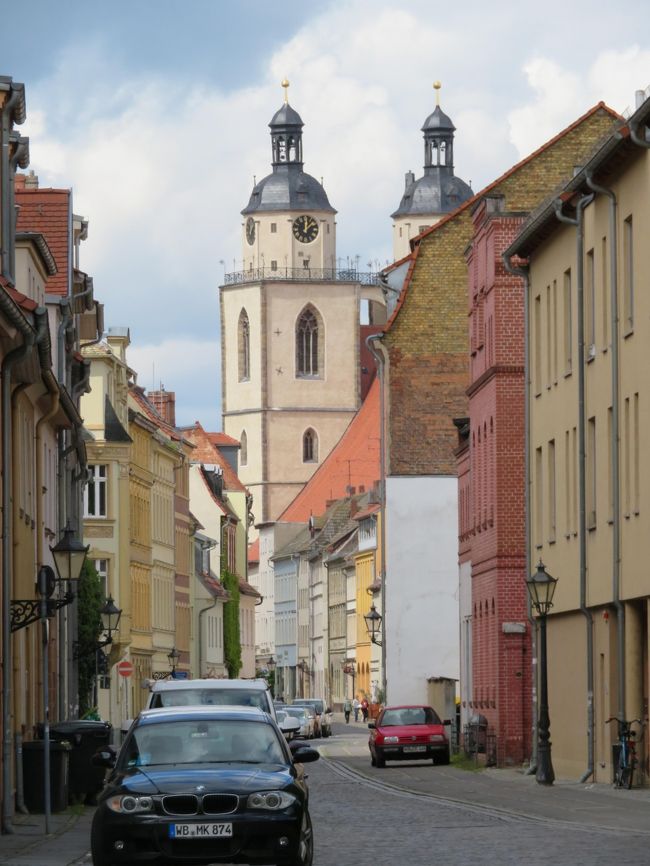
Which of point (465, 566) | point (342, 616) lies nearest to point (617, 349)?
point (465, 566)

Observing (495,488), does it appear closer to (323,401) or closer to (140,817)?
(140,817)

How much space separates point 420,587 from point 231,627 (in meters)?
54.5

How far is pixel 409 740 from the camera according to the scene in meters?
48.0

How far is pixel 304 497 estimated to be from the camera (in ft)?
554

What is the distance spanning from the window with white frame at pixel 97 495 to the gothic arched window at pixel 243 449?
3765 inches

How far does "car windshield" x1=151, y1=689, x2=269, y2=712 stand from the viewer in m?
24.9

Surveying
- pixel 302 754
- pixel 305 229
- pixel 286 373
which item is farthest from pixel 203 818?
pixel 305 229

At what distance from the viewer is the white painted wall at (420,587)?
63.3 m

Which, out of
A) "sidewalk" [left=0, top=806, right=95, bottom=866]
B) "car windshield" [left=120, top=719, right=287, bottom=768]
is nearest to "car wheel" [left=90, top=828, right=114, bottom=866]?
"car windshield" [left=120, top=719, right=287, bottom=768]

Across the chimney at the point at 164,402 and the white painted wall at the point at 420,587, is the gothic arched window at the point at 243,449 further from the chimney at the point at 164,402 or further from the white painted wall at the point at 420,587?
the white painted wall at the point at 420,587

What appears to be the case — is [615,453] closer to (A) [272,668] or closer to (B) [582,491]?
(B) [582,491]

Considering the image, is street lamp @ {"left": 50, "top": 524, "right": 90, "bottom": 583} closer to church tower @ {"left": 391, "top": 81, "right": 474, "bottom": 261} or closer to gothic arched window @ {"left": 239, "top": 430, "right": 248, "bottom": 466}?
gothic arched window @ {"left": 239, "top": 430, "right": 248, "bottom": 466}

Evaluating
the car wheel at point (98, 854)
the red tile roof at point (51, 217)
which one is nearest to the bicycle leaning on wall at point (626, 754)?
the red tile roof at point (51, 217)

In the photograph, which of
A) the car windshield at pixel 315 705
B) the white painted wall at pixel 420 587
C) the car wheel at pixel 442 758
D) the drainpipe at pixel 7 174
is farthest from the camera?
the car windshield at pixel 315 705
